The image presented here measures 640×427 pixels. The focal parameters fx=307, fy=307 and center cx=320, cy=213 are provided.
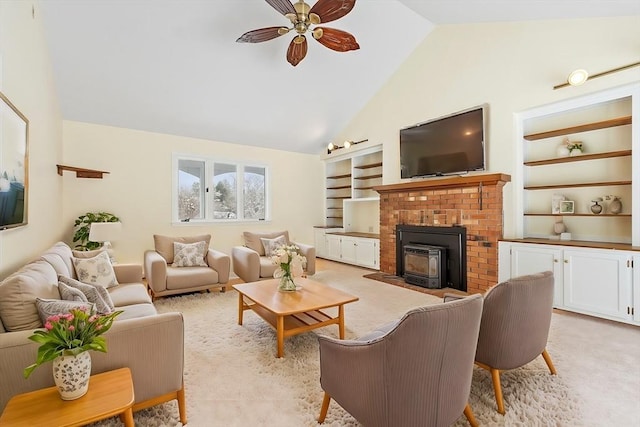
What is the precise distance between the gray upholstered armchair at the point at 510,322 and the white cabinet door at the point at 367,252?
3.71 m

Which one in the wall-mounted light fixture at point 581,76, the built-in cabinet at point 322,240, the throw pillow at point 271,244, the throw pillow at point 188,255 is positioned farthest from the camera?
the built-in cabinet at point 322,240

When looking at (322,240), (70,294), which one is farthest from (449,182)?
(70,294)

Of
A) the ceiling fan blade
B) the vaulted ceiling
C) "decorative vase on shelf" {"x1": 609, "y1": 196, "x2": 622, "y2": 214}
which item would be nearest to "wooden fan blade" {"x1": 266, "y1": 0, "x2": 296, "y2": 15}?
the ceiling fan blade

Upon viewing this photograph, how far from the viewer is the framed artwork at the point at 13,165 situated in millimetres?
1894

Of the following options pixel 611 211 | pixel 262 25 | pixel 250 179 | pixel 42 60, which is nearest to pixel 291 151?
pixel 250 179

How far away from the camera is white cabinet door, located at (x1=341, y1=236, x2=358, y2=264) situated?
608cm

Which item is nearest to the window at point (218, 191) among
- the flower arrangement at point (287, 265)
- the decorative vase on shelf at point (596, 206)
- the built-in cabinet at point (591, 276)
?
the flower arrangement at point (287, 265)

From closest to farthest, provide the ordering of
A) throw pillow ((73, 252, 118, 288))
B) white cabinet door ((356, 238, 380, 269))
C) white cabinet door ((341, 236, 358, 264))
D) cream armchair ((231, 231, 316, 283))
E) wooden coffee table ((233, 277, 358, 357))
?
wooden coffee table ((233, 277, 358, 357)) → throw pillow ((73, 252, 118, 288)) → cream armchair ((231, 231, 316, 283)) → white cabinet door ((356, 238, 380, 269)) → white cabinet door ((341, 236, 358, 264))

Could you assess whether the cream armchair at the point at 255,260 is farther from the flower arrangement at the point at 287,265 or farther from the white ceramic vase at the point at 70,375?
the white ceramic vase at the point at 70,375

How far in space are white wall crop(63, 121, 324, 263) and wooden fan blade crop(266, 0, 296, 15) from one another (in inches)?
128

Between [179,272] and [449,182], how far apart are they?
3.88 m

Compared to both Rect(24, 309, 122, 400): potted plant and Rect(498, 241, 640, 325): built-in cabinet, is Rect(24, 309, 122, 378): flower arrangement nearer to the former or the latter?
Rect(24, 309, 122, 400): potted plant

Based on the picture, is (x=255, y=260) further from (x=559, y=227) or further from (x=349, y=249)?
(x=559, y=227)

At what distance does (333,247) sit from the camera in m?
6.57
